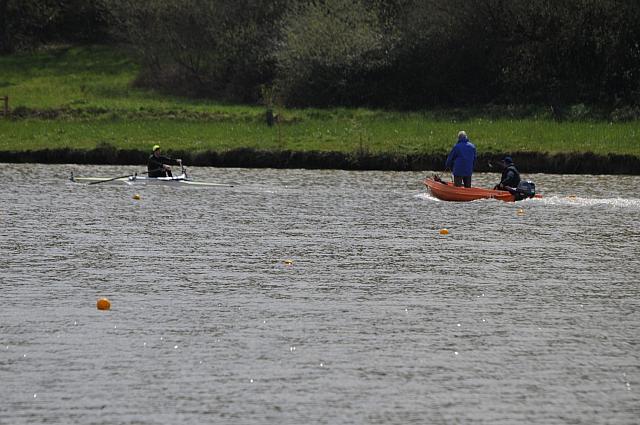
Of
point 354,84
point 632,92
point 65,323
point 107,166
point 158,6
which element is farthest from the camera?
point 158,6

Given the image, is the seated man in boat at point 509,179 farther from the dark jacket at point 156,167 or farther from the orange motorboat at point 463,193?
the dark jacket at point 156,167

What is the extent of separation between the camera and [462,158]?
36.6m

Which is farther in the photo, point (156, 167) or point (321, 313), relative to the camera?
point (156, 167)

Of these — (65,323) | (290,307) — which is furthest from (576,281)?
(65,323)

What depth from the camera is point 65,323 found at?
1934 centimetres

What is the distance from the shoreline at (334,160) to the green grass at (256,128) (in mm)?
547

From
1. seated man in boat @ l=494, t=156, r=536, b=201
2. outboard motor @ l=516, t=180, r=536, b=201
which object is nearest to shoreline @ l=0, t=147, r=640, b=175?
seated man in boat @ l=494, t=156, r=536, b=201

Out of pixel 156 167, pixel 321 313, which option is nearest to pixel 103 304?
pixel 321 313

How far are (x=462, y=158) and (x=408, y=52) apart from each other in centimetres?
2805

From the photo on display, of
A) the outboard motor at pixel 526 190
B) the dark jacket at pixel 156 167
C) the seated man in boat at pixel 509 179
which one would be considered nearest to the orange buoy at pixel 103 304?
the outboard motor at pixel 526 190

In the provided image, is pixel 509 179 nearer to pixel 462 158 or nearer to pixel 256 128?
pixel 462 158

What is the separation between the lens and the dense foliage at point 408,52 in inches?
2382

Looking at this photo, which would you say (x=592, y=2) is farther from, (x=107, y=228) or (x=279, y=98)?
(x=107, y=228)

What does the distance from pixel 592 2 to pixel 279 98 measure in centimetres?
1650
